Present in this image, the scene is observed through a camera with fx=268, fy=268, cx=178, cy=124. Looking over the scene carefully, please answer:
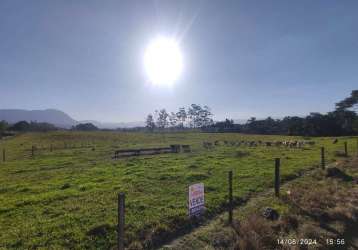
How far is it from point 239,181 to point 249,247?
6233 mm

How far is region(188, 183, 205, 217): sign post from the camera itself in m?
6.49

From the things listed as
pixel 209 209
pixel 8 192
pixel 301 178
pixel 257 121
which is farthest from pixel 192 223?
pixel 257 121

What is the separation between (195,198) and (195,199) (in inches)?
1.0

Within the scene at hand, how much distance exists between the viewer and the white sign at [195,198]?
649cm

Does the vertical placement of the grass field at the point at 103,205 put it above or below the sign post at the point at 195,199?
below

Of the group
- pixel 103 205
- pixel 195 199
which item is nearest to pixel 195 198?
pixel 195 199

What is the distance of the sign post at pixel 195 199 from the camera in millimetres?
6488

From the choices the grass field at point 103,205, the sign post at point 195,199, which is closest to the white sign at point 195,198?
the sign post at point 195,199

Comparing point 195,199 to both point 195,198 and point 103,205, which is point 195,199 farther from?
point 103,205

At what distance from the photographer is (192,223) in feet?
23.7

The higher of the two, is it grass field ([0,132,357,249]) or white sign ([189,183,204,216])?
white sign ([189,183,204,216])

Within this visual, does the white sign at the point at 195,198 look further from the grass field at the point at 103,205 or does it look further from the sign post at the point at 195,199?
the grass field at the point at 103,205

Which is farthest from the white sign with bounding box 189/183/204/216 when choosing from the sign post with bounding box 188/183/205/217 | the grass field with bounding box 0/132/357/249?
the grass field with bounding box 0/132/357/249

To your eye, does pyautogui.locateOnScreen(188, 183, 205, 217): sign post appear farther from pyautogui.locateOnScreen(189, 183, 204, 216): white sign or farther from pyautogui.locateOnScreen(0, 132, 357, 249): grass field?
pyautogui.locateOnScreen(0, 132, 357, 249): grass field
